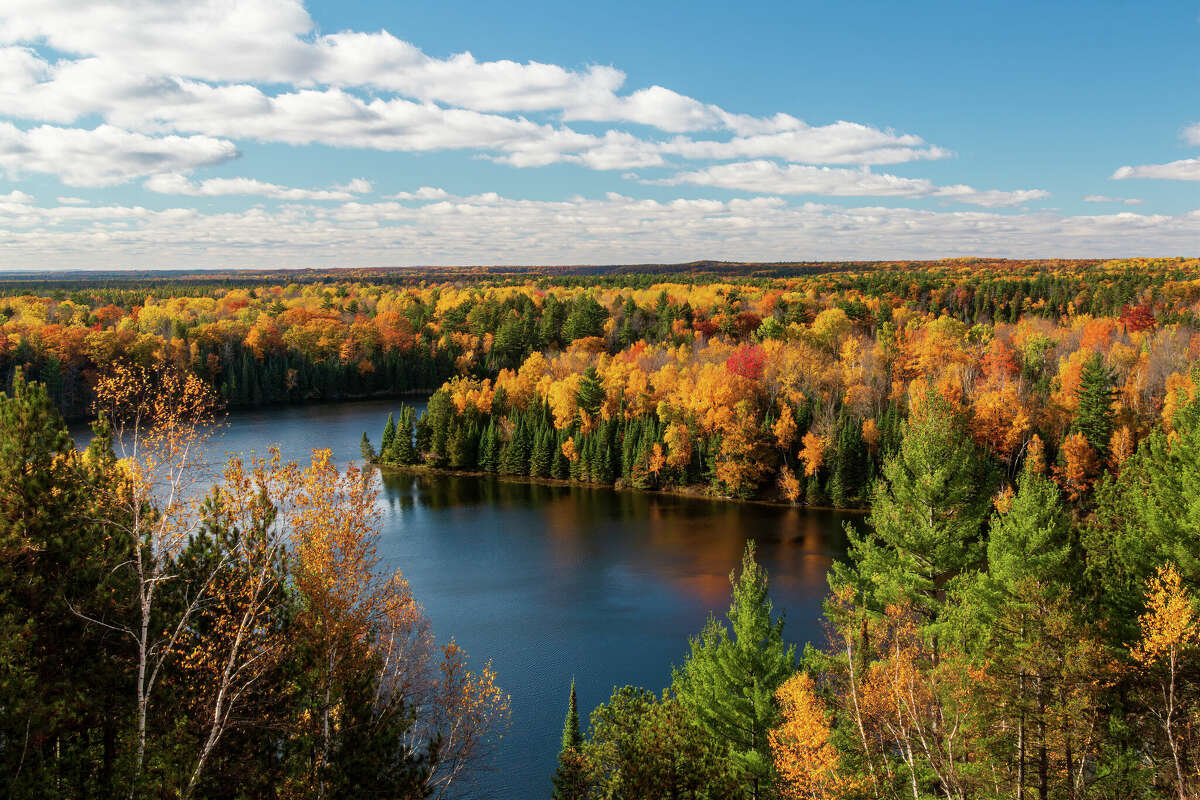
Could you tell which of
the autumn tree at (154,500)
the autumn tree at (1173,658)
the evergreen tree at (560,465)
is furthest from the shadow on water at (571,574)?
the autumn tree at (1173,658)

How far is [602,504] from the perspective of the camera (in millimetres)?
51281

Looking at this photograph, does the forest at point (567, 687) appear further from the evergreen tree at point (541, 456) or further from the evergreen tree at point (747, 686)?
the evergreen tree at point (541, 456)

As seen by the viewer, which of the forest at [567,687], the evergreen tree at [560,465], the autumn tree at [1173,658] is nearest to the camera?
the forest at [567,687]

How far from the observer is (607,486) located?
56.3 metres

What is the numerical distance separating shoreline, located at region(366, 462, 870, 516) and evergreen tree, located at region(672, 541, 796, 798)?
34230 millimetres

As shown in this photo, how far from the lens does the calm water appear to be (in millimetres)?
25766

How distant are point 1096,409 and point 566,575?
33.1 m

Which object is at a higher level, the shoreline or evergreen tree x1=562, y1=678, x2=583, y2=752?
evergreen tree x1=562, y1=678, x2=583, y2=752

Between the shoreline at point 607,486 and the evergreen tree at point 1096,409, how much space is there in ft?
44.4

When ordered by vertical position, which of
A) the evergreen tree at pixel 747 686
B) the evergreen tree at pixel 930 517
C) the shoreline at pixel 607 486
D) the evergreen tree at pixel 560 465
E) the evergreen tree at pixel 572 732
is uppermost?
the evergreen tree at pixel 930 517

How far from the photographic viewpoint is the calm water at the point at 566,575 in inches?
1014

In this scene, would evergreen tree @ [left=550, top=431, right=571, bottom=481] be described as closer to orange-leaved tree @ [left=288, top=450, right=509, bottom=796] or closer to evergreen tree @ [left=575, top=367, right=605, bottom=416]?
evergreen tree @ [left=575, top=367, right=605, bottom=416]

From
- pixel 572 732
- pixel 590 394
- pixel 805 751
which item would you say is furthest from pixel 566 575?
pixel 805 751

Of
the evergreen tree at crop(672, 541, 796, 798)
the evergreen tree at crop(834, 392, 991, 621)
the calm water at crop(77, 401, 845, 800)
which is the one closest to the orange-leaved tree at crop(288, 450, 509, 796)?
the evergreen tree at crop(672, 541, 796, 798)
